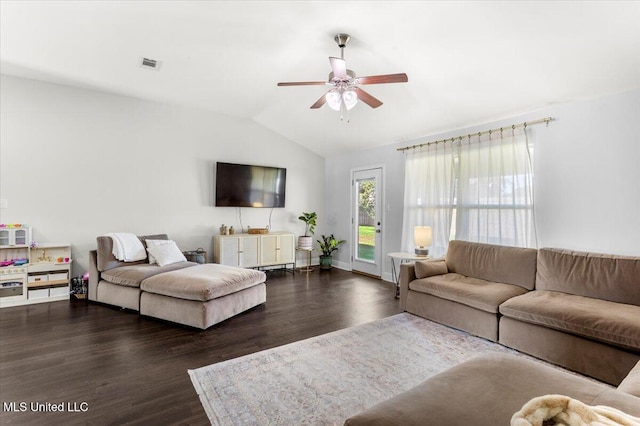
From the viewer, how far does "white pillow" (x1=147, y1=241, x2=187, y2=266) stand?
14.3 ft

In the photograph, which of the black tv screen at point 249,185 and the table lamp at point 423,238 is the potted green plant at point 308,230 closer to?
the black tv screen at point 249,185

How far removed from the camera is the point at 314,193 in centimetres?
714

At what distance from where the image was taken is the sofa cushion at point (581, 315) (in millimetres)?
2250

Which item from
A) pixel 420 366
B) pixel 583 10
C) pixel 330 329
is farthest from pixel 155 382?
pixel 583 10

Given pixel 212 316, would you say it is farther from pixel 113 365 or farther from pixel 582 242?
Answer: pixel 582 242

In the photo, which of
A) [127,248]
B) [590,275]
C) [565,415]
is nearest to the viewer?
[565,415]

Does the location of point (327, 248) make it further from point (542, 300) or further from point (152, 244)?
point (542, 300)

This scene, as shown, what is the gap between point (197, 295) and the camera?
10.6ft

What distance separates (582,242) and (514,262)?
0.74 meters

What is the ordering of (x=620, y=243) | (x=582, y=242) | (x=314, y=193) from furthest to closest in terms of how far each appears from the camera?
(x=314, y=193), (x=582, y=242), (x=620, y=243)

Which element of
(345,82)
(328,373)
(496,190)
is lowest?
(328,373)

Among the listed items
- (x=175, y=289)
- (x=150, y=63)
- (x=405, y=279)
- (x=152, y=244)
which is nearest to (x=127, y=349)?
(x=175, y=289)

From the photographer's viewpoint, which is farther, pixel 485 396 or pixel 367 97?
pixel 367 97

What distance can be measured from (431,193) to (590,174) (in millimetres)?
1905
